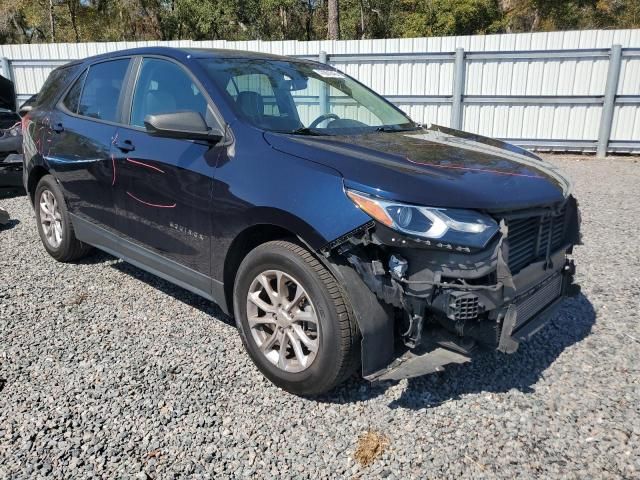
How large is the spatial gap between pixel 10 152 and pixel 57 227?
130 inches

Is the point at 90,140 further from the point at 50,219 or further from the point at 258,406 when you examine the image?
the point at 258,406

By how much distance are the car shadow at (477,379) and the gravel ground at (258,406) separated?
1 cm

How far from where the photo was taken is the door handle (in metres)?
3.58

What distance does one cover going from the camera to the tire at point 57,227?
4.57 m

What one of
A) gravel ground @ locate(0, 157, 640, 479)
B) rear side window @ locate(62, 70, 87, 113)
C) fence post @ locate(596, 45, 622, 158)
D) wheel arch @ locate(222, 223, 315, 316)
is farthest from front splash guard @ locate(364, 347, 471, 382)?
fence post @ locate(596, 45, 622, 158)

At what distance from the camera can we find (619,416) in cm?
271

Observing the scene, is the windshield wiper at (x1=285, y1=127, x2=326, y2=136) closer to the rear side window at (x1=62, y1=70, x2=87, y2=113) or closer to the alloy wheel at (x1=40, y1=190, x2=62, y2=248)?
the rear side window at (x1=62, y1=70, x2=87, y2=113)

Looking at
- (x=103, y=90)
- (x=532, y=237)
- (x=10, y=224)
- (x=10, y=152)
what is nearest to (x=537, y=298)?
(x=532, y=237)

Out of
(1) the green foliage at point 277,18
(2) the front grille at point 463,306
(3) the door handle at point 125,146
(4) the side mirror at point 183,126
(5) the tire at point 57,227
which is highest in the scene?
(1) the green foliage at point 277,18

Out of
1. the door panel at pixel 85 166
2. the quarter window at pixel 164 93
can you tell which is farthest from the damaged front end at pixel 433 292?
the door panel at pixel 85 166

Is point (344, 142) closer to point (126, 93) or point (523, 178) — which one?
point (523, 178)

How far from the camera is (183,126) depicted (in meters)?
2.98

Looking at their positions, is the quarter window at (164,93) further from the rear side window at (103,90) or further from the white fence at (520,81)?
the white fence at (520,81)

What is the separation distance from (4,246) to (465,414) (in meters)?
4.90
